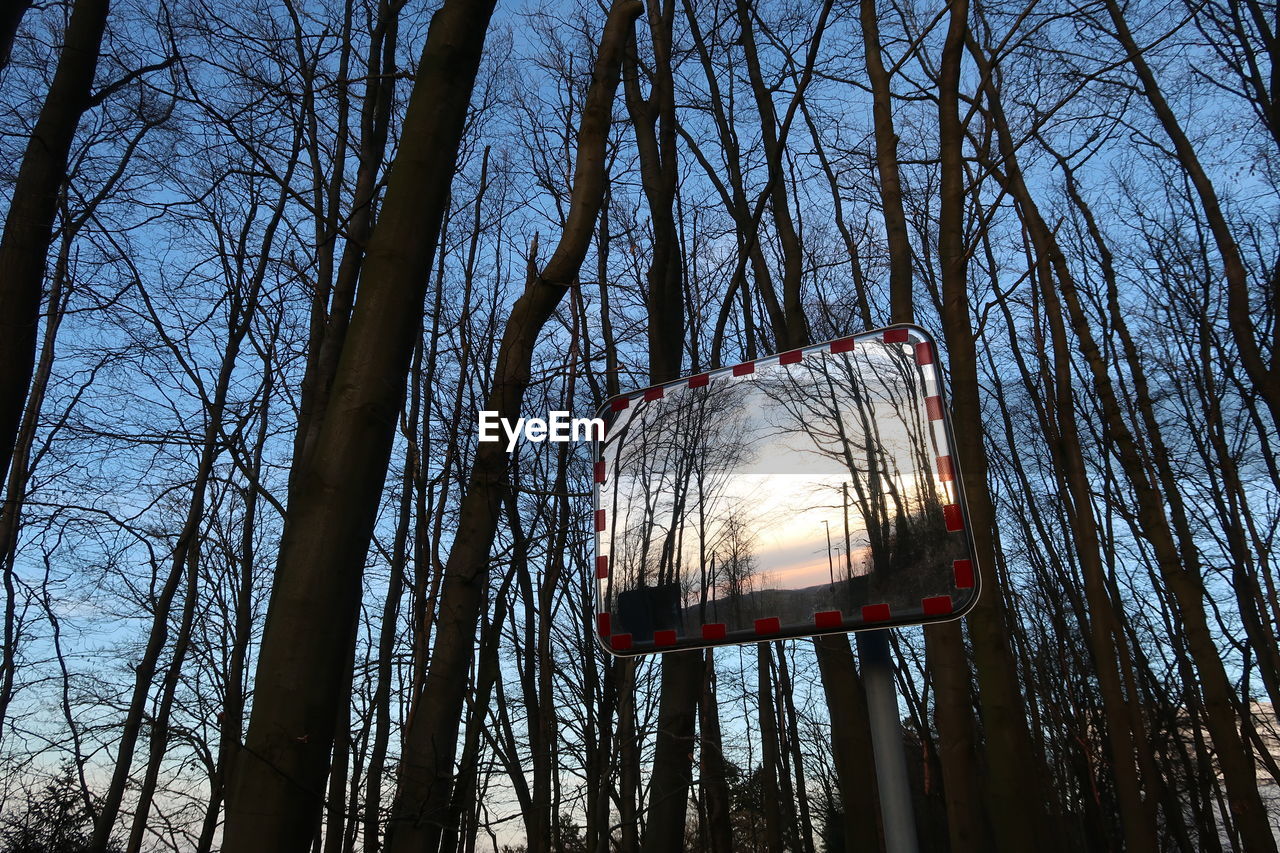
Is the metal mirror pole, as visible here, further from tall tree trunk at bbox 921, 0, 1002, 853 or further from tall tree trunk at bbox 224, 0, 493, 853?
tall tree trunk at bbox 921, 0, 1002, 853

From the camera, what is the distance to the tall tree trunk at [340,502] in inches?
67.9

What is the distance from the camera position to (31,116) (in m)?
4.99

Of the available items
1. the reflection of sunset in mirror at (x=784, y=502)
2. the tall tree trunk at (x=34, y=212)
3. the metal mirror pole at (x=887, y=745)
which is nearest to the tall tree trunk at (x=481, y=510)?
the reflection of sunset in mirror at (x=784, y=502)

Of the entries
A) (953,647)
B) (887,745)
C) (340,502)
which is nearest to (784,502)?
(887,745)

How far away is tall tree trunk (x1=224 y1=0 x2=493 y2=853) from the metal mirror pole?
1.11 meters

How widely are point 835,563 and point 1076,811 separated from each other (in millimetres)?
15725

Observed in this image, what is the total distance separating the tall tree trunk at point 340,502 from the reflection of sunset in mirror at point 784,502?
2.17 feet

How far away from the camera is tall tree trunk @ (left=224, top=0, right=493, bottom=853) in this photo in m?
1.72

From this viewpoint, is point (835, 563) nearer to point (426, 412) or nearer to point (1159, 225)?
point (426, 412)

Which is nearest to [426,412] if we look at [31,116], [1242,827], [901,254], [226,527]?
[31,116]

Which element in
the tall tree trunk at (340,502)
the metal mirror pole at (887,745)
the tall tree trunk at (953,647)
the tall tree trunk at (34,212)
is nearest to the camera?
the metal mirror pole at (887,745)

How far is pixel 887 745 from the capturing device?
4.44 feet

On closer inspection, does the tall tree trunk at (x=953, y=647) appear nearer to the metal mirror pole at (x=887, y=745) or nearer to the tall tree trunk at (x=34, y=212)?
the metal mirror pole at (x=887, y=745)

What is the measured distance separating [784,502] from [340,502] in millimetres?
1044
